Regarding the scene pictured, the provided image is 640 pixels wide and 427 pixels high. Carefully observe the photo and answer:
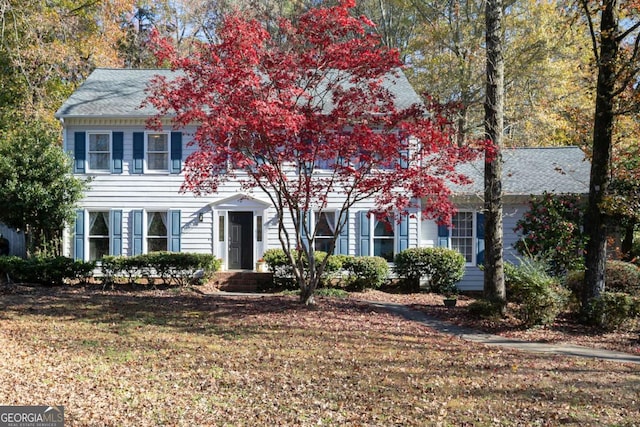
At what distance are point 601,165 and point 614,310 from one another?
276 cm

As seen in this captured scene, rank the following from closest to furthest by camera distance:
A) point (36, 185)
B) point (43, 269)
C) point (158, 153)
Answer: point (43, 269)
point (36, 185)
point (158, 153)

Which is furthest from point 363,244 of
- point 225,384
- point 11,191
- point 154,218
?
point 225,384

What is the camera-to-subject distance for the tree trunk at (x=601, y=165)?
1109 cm

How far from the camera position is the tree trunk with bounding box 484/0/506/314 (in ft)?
37.7

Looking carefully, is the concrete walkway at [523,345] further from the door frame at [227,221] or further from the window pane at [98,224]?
the window pane at [98,224]

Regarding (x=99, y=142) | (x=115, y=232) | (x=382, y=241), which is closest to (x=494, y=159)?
(x=382, y=241)

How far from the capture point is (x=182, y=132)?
17.7 metres

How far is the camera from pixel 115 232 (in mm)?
17672

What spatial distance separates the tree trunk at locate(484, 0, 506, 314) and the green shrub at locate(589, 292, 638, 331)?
174cm

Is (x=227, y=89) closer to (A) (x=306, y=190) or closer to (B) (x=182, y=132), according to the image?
(A) (x=306, y=190)

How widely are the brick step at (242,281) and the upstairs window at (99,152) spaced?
480cm

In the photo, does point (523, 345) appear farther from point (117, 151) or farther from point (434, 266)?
point (117, 151)

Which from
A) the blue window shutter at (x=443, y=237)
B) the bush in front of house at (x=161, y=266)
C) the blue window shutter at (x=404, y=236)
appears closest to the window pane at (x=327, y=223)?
the blue window shutter at (x=404, y=236)

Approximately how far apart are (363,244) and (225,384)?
454 inches
